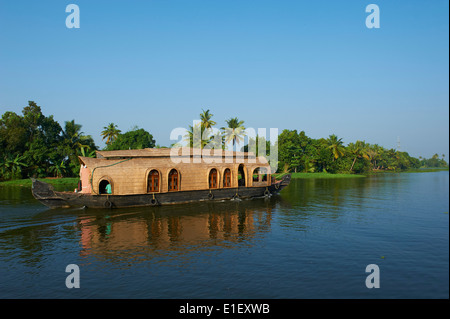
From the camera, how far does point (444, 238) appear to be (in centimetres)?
1260

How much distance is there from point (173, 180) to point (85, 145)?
97.5 feet

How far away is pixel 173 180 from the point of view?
65.8 ft

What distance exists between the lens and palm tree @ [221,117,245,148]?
164ft

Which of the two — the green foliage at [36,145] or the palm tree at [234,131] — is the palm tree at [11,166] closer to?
the green foliage at [36,145]

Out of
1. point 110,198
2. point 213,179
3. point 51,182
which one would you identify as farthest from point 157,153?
point 51,182

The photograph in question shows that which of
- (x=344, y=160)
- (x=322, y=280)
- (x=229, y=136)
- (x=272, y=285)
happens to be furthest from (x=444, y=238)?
A: (x=344, y=160)

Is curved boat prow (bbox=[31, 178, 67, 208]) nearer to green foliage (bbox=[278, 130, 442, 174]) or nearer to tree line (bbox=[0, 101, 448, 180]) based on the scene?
tree line (bbox=[0, 101, 448, 180])

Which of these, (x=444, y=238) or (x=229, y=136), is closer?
(x=444, y=238)

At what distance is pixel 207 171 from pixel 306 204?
732 cm

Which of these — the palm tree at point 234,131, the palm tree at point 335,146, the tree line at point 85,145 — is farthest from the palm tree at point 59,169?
the palm tree at point 335,146

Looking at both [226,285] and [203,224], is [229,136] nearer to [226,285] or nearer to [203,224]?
[203,224]

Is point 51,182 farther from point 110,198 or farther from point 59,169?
point 110,198

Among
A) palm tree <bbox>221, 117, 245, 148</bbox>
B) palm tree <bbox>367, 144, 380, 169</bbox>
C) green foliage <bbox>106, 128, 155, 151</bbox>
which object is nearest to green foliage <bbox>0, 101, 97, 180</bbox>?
green foliage <bbox>106, 128, 155, 151</bbox>
